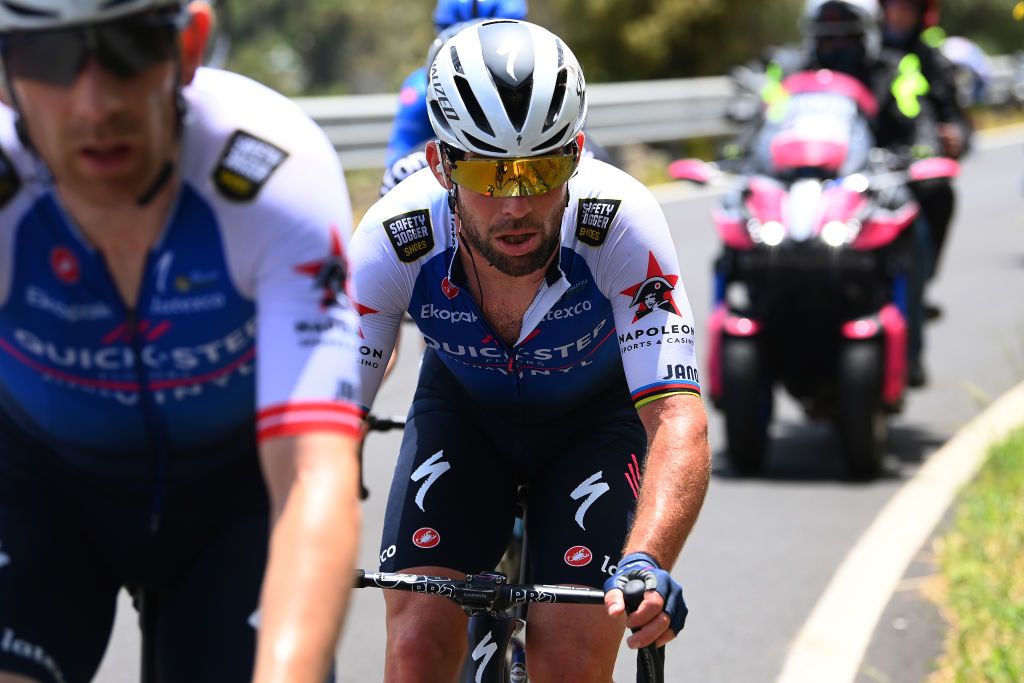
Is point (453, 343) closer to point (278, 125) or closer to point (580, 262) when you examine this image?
point (580, 262)

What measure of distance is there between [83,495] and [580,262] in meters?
1.44

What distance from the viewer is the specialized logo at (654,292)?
3.87m

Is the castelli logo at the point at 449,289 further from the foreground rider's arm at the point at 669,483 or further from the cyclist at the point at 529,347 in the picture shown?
the foreground rider's arm at the point at 669,483

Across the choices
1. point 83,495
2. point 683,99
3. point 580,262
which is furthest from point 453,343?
point 683,99

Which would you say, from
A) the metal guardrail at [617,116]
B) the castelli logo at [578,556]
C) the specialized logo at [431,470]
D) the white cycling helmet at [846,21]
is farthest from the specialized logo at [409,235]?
the metal guardrail at [617,116]

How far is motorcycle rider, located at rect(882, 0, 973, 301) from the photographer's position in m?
10.1

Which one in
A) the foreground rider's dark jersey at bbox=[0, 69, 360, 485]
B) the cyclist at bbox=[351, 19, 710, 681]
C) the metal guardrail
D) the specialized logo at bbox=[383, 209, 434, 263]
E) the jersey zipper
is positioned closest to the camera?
the foreground rider's dark jersey at bbox=[0, 69, 360, 485]

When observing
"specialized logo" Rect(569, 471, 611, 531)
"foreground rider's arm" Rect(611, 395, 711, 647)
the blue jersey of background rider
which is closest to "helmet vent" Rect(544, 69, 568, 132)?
"foreground rider's arm" Rect(611, 395, 711, 647)

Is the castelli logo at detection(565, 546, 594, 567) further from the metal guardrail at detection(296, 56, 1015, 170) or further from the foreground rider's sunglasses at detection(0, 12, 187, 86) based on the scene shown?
the metal guardrail at detection(296, 56, 1015, 170)

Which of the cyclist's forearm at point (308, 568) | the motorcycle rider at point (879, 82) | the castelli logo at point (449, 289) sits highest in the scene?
the motorcycle rider at point (879, 82)

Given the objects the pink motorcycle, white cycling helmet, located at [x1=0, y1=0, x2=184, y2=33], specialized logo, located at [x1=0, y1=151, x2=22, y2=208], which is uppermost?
the pink motorcycle

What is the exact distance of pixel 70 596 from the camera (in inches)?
114

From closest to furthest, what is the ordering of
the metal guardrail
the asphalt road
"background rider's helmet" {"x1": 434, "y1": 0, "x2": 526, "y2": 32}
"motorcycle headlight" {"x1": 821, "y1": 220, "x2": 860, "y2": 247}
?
1. the asphalt road
2. "background rider's helmet" {"x1": 434, "y1": 0, "x2": 526, "y2": 32}
3. "motorcycle headlight" {"x1": 821, "y1": 220, "x2": 860, "y2": 247}
4. the metal guardrail

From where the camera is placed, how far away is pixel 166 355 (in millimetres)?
2732
